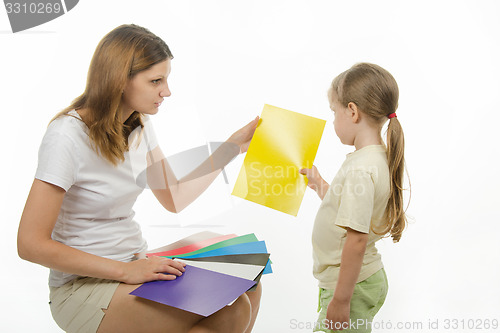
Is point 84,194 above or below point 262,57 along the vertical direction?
below

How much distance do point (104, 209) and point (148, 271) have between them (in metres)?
0.22

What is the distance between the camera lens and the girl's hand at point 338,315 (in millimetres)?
1296

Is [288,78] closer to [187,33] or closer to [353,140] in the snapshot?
[187,33]

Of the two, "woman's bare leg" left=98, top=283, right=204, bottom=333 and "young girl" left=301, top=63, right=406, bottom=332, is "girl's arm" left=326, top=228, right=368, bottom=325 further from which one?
"woman's bare leg" left=98, top=283, right=204, bottom=333

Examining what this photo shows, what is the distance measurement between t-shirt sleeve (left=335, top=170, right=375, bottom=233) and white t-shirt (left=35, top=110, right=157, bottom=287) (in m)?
0.55

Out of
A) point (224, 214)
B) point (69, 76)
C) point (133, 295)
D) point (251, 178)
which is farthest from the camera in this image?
point (69, 76)

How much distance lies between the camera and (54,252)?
118 cm

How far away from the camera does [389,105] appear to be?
4.39ft

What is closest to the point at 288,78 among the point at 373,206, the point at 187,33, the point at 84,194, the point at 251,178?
the point at 187,33

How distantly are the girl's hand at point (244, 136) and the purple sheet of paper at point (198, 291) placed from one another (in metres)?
0.43

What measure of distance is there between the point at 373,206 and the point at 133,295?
0.63 m

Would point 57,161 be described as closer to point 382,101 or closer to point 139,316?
point 139,316

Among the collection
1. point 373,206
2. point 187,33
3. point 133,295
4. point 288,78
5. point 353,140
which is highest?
point 187,33

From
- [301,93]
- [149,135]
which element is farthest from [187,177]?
[301,93]
